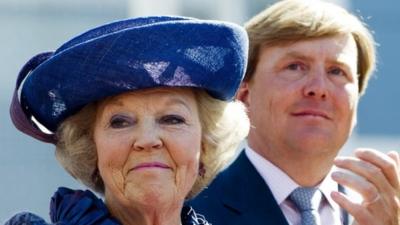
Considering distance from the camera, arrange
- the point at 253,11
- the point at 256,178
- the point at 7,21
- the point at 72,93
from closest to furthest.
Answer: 1. the point at 72,93
2. the point at 256,178
3. the point at 7,21
4. the point at 253,11

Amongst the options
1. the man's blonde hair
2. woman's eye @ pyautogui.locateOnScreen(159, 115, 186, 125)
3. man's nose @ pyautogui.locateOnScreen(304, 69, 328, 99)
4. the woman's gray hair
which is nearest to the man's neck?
man's nose @ pyautogui.locateOnScreen(304, 69, 328, 99)

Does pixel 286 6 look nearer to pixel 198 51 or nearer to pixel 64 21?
pixel 198 51

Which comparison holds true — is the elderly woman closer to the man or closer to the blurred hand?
the blurred hand

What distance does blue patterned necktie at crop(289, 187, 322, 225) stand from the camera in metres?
5.29

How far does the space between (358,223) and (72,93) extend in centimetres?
111

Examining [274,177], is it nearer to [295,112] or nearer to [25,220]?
[295,112]

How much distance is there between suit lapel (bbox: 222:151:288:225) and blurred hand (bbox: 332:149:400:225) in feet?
0.97

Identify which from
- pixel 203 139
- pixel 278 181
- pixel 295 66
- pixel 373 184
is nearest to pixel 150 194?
pixel 203 139

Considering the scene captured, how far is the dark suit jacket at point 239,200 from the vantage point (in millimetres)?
5168

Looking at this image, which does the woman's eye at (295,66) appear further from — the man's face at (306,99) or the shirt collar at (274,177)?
the shirt collar at (274,177)

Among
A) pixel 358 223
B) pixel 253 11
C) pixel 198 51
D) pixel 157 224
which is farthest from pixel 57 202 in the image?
pixel 253 11

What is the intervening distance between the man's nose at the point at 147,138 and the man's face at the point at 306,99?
122 cm

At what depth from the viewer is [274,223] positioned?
206 inches

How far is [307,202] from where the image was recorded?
5355mm
